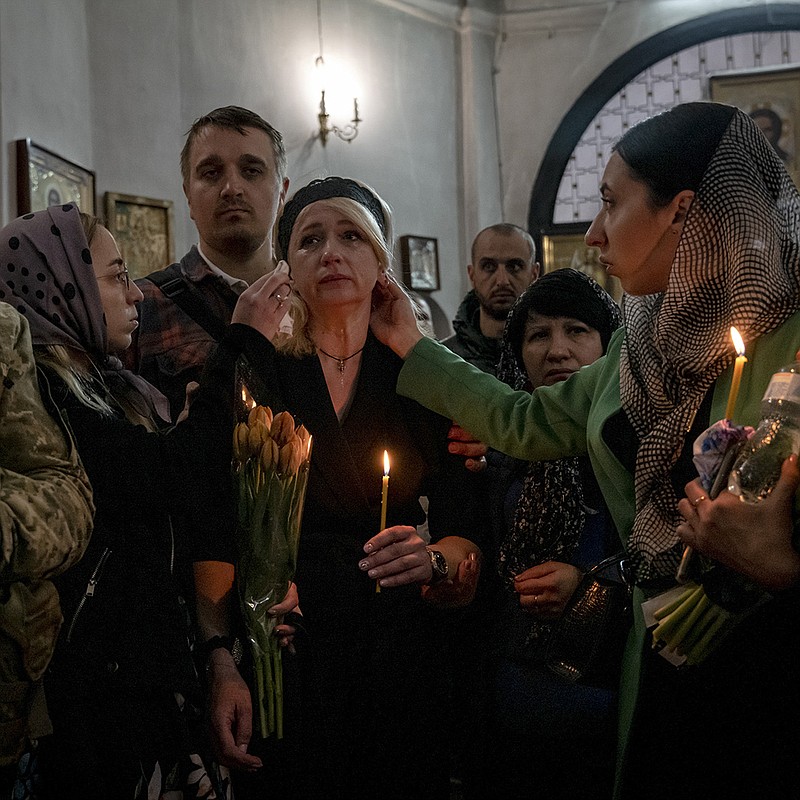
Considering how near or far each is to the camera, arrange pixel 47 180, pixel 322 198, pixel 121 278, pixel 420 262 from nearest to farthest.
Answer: pixel 121 278, pixel 322 198, pixel 47 180, pixel 420 262

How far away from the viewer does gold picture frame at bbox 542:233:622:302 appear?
901cm

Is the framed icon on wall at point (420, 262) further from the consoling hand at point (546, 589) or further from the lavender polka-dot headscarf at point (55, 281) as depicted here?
the lavender polka-dot headscarf at point (55, 281)

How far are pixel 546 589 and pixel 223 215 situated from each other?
1.65 m

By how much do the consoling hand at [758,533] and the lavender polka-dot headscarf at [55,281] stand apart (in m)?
1.35

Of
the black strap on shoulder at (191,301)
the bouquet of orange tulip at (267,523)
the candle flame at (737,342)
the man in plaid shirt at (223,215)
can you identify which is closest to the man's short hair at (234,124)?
the man in plaid shirt at (223,215)

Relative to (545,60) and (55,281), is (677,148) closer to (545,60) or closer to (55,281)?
(55,281)

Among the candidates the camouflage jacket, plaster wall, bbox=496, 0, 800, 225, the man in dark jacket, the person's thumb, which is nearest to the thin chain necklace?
the camouflage jacket

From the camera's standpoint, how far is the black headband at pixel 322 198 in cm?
251

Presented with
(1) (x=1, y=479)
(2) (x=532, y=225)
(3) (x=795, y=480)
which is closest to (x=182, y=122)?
(2) (x=532, y=225)

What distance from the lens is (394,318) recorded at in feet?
8.42

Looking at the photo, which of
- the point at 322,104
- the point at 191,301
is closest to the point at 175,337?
the point at 191,301

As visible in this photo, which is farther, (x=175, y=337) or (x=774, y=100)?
(x=774, y=100)

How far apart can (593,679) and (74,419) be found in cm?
127

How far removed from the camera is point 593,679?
2.23 m
